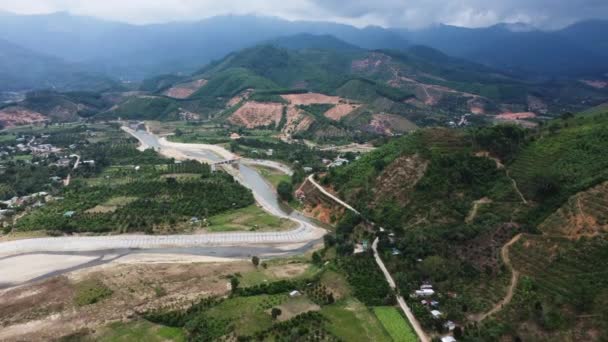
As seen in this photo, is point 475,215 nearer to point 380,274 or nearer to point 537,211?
point 537,211

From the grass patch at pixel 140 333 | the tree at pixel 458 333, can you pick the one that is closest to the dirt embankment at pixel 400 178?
the tree at pixel 458 333

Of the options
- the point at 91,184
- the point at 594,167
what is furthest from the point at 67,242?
the point at 594,167

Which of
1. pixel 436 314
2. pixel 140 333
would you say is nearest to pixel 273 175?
pixel 140 333

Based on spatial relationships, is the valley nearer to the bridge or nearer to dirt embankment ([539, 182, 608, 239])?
dirt embankment ([539, 182, 608, 239])

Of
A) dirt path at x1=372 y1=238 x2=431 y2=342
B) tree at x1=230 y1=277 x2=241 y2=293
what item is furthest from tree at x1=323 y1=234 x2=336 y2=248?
tree at x1=230 y1=277 x2=241 y2=293

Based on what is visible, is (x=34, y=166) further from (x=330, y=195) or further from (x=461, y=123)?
(x=461, y=123)
